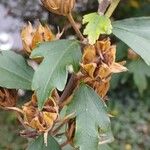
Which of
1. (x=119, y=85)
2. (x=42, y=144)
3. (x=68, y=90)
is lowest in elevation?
(x=119, y=85)

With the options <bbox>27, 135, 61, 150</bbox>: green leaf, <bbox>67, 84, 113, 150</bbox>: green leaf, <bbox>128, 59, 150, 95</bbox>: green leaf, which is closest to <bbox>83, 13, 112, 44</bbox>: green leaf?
<bbox>67, 84, 113, 150</bbox>: green leaf

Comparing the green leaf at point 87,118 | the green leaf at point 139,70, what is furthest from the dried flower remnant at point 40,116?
the green leaf at point 139,70

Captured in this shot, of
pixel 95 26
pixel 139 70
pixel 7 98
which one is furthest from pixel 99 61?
pixel 139 70

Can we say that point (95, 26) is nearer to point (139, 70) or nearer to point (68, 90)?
point (68, 90)

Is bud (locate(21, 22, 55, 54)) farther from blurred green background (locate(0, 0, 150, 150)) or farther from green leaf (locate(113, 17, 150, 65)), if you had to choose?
blurred green background (locate(0, 0, 150, 150))

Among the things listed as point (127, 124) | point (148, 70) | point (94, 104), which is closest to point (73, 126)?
point (94, 104)
